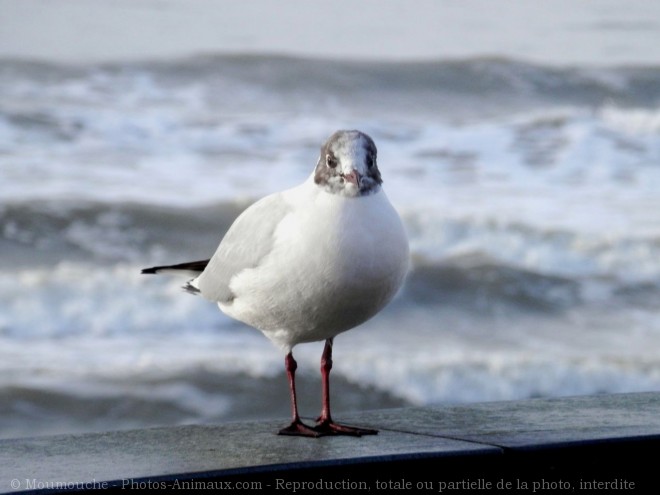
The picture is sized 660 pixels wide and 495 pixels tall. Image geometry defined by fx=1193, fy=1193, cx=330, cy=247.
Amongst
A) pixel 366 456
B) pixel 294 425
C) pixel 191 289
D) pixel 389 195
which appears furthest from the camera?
pixel 389 195

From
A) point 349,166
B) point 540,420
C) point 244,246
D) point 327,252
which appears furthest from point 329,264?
point 540,420

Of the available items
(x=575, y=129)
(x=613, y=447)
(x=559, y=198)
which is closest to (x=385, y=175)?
(x=559, y=198)

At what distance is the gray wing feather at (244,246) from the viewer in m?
2.09

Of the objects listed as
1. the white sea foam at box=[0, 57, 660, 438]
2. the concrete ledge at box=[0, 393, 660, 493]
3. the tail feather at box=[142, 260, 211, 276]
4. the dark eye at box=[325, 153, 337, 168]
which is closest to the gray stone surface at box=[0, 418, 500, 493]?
the concrete ledge at box=[0, 393, 660, 493]

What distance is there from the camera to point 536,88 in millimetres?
9938

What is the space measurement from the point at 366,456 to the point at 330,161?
485mm

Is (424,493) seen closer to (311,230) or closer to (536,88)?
(311,230)

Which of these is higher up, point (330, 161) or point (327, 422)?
point (330, 161)

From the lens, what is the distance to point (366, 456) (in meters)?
1.93

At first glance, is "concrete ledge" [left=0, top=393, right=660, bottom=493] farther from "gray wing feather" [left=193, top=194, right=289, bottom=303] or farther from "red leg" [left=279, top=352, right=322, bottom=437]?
"gray wing feather" [left=193, top=194, right=289, bottom=303]

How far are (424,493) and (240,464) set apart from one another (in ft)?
1.01

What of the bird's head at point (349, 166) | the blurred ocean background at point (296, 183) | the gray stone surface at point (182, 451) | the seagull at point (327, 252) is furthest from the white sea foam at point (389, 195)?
the bird's head at point (349, 166)

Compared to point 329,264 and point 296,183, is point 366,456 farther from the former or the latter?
point 296,183

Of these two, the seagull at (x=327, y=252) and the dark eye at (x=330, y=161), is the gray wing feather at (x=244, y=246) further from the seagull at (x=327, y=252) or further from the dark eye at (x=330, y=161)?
the dark eye at (x=330, y=161)
